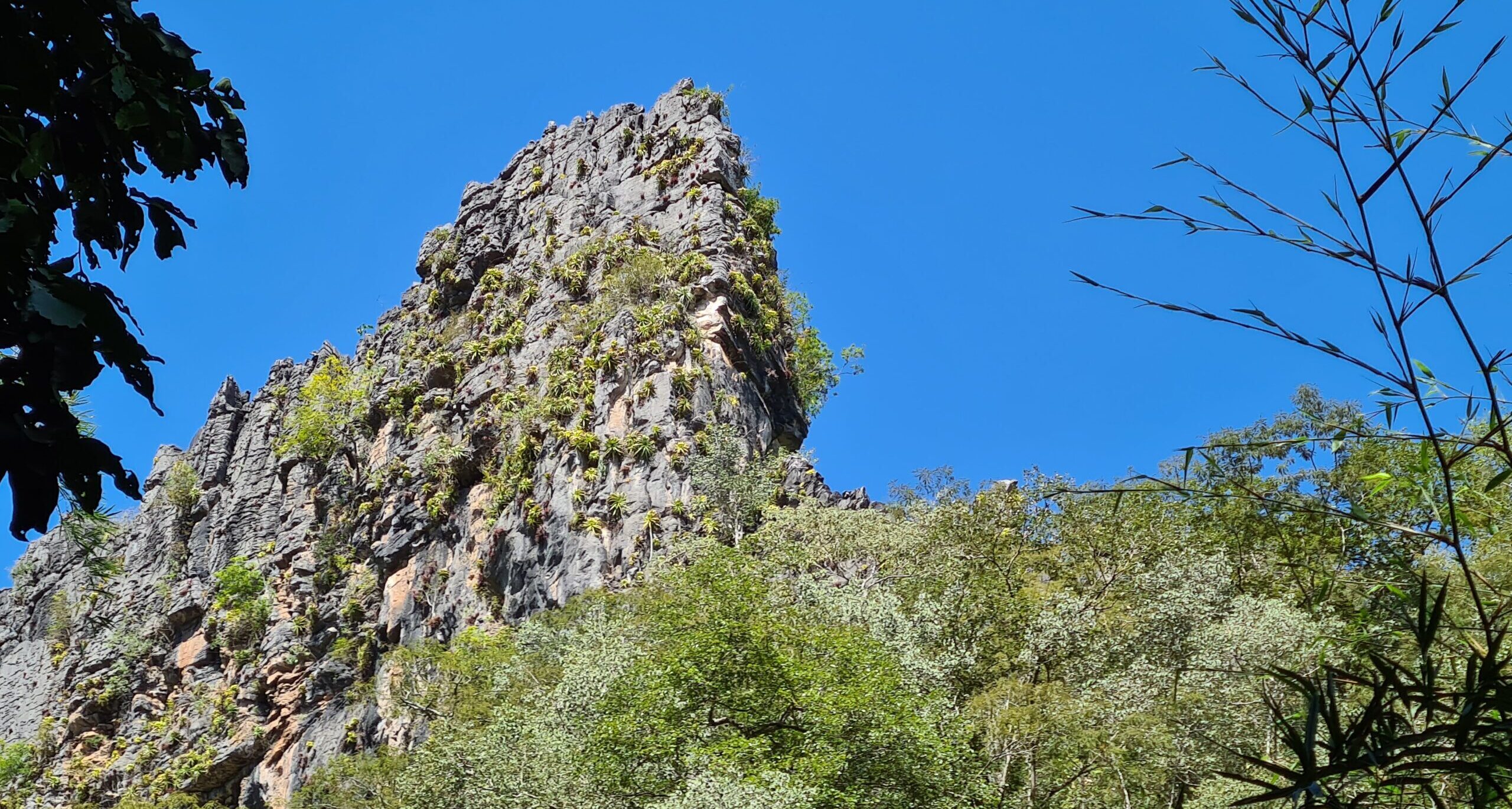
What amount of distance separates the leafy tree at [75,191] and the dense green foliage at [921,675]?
343 inches

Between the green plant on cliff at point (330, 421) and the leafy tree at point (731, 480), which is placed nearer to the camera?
the leafy tree at point (731, 480)

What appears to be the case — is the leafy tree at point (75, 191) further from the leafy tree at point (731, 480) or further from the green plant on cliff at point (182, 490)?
the green plant on cliff at point (182, 490)

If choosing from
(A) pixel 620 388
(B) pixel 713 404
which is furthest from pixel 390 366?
(B) pixel 713 404

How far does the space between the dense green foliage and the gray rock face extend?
250 inches

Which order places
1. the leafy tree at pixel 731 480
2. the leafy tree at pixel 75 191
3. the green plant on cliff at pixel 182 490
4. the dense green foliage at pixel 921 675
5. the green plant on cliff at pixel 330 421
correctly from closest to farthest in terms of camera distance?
the leafy tree at pixel 75 191
the dense green foliage at pixel 921 675
the leafy tree at pixel 731 480
the green plant on cliff at pixel 330 421
the green plant on cliff at pixel 182 490

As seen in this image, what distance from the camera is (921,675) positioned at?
17.2m

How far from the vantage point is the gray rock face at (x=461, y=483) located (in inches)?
1248

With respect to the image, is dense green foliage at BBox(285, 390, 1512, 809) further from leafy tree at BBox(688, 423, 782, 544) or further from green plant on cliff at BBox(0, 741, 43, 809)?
green plant on cliff at BBox(0, 741, 43, 809)

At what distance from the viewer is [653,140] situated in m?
42.7

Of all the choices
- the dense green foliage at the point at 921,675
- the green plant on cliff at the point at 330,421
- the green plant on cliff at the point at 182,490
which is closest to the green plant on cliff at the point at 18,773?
the green plant on cliff at the point at 182,490

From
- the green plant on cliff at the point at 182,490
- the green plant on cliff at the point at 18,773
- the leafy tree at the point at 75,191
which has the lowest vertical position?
the leafy tree at the point at 75,191

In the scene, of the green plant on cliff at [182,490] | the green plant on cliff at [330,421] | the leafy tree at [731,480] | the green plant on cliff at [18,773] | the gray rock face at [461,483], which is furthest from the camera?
the green plant on cliff at [182,490]

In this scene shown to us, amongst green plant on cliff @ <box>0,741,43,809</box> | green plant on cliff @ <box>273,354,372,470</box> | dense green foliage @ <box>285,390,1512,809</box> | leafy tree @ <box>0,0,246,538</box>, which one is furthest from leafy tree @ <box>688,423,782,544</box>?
green plant on cliff @ <box>0,741,43,809</box>

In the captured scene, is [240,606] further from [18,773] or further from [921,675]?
[921,675]
